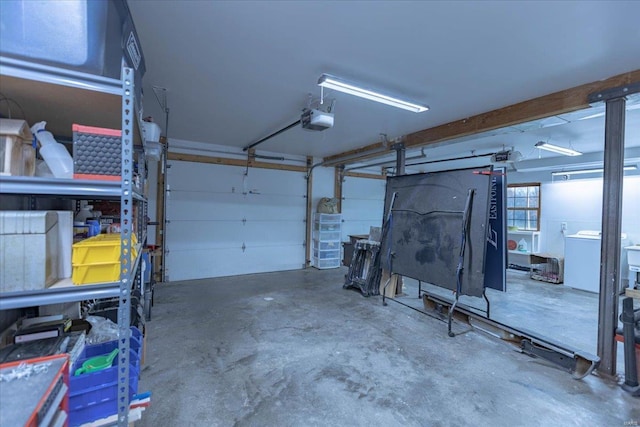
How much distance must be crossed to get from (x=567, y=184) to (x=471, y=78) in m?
5.69

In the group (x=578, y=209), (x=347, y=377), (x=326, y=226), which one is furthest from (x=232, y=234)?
(x=578, y=209)

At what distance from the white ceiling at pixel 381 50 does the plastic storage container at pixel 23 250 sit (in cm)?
149

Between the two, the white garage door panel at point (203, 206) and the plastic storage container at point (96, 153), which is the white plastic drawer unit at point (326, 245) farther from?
the plastic storage container at point (96, 153)

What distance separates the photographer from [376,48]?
85.8 inches

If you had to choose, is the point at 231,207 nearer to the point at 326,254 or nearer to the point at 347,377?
the point at 326,254

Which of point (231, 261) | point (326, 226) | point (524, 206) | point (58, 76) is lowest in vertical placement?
point (231, 261)

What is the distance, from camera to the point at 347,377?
2.42m

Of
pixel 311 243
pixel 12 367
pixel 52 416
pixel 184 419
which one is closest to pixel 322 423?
pixel 184 419

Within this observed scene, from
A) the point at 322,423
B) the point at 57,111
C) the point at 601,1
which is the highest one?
the point at 601,1

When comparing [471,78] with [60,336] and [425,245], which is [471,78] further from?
[60,336]

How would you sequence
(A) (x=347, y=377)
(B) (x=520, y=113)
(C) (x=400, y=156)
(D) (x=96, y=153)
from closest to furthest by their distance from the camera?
1. (D) (x=96, y=153)
2. (A) (x=347, y=377)
3. (B) (x=520, y=113)
4. (C) (x=400, y=156)

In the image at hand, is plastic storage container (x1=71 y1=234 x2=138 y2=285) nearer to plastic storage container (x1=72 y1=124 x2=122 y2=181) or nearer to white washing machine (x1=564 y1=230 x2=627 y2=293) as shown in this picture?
plastic storage container (x1=72 y1=124 x2=122 y2=181)

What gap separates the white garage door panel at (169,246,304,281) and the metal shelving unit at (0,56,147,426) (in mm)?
4870

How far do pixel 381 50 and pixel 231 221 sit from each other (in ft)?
15.5
